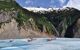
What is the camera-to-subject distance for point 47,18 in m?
10.3

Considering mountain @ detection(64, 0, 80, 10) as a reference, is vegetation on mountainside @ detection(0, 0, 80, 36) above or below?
below

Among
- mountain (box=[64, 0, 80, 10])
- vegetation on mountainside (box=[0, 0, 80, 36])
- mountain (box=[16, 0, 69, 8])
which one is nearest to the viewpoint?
vegetation on mountainside (box=[0, 0, 80, 36])

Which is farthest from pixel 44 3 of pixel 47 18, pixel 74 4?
pixel 74 4

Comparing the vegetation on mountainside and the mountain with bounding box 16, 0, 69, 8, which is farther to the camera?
the mountain with bounding box 16, 0, 69, 8

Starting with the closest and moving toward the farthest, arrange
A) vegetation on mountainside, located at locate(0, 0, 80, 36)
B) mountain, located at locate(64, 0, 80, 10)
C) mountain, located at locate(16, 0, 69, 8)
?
vegetation on mountainside, located at locate(0, 0, 80, 36), mountain, located at locate(16, 0, 69, 8), mountain, located at locate(64, 0, 80, 10)

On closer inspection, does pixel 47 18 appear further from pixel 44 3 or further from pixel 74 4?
pixel 74 4

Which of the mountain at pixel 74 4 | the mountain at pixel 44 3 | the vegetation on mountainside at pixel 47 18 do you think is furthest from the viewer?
the mountain at pixel 74 4

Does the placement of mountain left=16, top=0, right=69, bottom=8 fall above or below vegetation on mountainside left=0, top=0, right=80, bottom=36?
above

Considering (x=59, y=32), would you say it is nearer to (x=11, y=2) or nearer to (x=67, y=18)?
(x=67, y=18)

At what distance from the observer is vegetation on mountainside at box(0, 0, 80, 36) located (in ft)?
33.2

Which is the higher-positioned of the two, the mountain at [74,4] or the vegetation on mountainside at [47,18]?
the mountain at [74,4]

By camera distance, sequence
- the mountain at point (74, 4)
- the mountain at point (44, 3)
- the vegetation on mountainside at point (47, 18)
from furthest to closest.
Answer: the mountain at point (74, 4), the mountain at point (44, 3), the vegetation on mountainside at point (47, 18)

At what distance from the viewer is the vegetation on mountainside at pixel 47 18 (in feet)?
33.2

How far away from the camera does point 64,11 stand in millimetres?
10430
